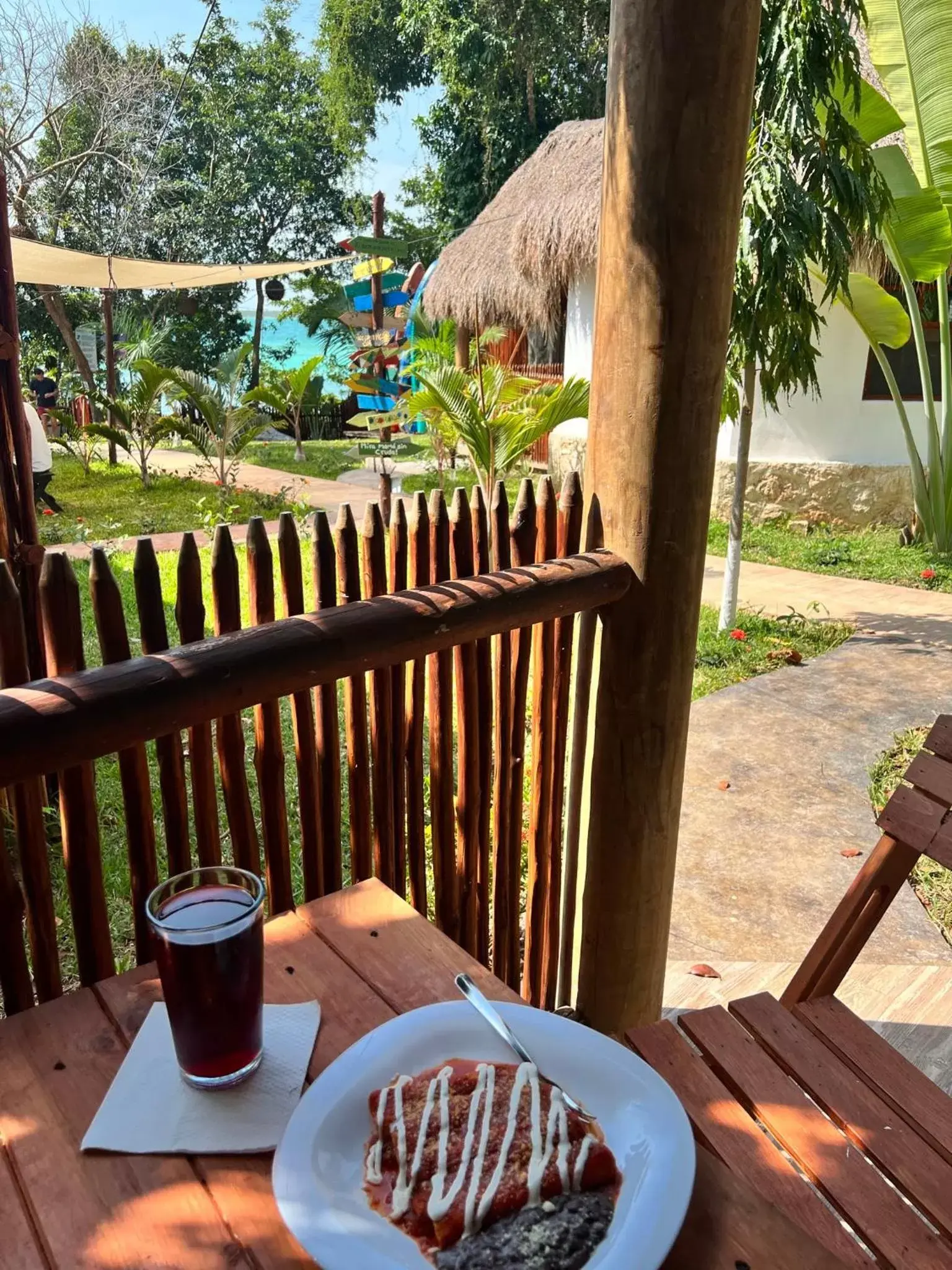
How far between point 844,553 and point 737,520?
8.54 feet

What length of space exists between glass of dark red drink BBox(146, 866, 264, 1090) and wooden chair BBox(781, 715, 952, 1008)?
1057 millimetres

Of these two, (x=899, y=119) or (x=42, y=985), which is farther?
(x=899, y=119)

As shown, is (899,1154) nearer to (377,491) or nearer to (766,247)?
(766,247)

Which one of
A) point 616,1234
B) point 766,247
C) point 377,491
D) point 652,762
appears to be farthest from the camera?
point 377,491

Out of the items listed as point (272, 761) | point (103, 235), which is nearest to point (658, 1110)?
point (272, 761)

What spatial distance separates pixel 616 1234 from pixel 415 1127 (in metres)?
0.19

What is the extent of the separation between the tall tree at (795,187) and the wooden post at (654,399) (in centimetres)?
281

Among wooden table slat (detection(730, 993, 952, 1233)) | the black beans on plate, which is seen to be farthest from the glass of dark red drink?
wooden table slat (detection(730, 993, 952, 1233))

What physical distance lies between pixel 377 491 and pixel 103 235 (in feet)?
44.5

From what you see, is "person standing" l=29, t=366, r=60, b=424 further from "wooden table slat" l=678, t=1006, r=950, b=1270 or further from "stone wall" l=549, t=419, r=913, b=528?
"wooden table slat" l=678, t=1006, r=950, b=1270

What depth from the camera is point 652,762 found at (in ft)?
5.55

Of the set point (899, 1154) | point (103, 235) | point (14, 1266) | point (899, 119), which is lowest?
point (899, 1154)

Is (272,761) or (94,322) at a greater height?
(94,322)

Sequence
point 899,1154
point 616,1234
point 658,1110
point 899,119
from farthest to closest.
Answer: point 899,119 < point 899,1154 < point 658,1110 < point 616,1234
